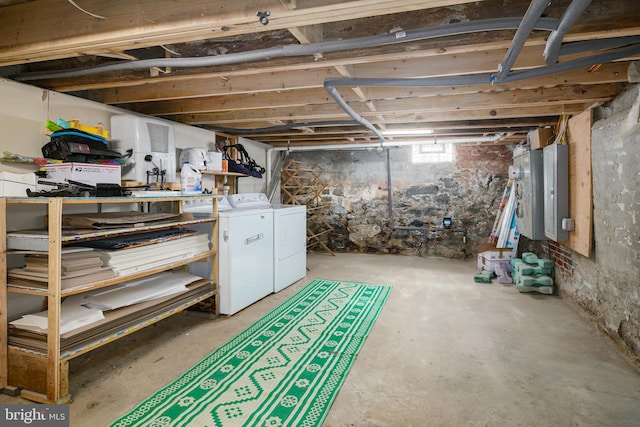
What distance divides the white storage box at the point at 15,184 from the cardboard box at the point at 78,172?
21 centimetres

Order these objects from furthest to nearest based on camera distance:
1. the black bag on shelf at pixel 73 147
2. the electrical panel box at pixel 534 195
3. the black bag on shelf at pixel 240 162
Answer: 1. the black bag on shelf at pixel 240 162
2. the electrical panel box at pixel 534 195
3. the black bag on shelf at pixel 73 147

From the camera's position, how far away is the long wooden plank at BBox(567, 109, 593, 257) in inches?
123

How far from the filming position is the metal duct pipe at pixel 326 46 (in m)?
1.63

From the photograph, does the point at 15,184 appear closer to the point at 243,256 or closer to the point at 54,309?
the point at 54,309

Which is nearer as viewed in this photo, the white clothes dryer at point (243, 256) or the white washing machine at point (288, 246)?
the white clothes dryer at point (243, 256)

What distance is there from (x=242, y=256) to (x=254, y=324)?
2.26 feet

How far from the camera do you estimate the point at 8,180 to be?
2.12 m

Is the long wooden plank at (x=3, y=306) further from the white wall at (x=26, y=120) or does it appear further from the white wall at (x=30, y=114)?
the white wall at (x=30, y=114)

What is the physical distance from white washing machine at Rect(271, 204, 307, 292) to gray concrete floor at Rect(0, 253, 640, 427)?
464mm

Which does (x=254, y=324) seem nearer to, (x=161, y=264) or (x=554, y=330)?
(x=161, y=264)

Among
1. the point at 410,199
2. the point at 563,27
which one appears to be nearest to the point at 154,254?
the point at 563,27

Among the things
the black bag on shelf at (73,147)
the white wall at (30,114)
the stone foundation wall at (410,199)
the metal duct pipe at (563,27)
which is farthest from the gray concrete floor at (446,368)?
the stone foundation wall at (410,199)

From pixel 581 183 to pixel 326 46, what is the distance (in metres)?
2.90

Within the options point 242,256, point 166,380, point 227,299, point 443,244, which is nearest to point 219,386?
point 166,380
